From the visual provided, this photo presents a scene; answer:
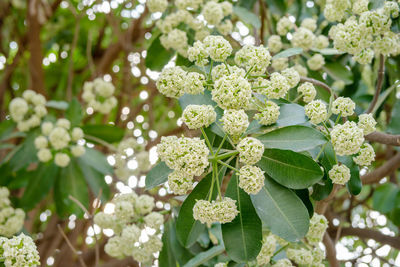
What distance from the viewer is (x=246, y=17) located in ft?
7.30

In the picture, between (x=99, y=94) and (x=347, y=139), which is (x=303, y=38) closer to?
(x=347, y=139)

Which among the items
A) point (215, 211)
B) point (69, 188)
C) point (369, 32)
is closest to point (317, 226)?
point (215, 211)

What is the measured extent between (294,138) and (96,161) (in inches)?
65.5

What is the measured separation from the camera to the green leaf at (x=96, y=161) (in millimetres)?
2592

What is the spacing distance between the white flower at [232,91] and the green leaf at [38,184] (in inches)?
72.1

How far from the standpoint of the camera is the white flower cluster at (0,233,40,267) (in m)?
1.09

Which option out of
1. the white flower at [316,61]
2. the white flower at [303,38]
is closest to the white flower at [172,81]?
the white flower at [303,38]

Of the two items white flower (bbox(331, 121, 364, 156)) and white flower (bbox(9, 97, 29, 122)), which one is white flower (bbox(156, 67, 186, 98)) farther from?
white flower (bbox(9, 97, 29, 122))

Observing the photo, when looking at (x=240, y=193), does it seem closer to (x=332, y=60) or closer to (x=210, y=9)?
(x=210, y=9)

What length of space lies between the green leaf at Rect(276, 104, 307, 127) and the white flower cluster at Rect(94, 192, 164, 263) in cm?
68

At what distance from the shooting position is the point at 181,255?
1921 mm

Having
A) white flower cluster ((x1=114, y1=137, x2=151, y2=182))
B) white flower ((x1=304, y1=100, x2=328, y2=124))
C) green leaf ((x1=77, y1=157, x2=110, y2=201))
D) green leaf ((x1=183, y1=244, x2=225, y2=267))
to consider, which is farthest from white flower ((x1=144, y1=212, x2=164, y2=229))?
green leaf ((x1=77, y1=157, x2=110, y2=201))

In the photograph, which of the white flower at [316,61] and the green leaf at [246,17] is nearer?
the white flower at [316,61]

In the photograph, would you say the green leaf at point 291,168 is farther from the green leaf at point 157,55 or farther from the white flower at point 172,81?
the green leaf at point 157,55
